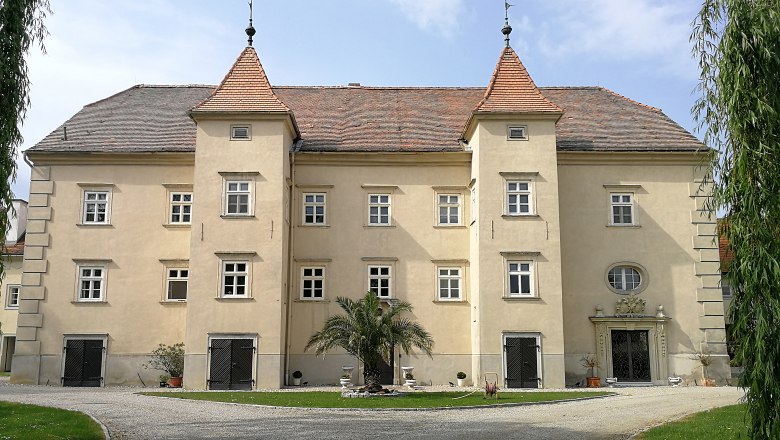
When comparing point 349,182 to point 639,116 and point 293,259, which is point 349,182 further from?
point 639,116

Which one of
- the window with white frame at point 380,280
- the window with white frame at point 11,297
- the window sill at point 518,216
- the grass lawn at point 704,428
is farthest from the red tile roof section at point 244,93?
the window with white frame at point 11,297

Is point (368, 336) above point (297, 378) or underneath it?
above

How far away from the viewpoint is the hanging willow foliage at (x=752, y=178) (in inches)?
390

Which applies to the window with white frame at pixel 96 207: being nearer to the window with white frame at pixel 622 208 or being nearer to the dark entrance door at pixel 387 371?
the dark entrance door at pixel 387 371

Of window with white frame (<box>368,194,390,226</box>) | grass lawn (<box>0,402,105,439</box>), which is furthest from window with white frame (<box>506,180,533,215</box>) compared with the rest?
grass lawn (<box>0,402,105,439</box>)

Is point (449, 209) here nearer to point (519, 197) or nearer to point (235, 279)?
point (519, 197)

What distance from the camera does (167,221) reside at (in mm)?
27844

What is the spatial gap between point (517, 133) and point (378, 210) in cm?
590

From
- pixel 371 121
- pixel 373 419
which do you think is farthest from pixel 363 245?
pixel 373 419

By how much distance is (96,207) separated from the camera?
27891 mm

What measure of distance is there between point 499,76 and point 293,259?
10330mm

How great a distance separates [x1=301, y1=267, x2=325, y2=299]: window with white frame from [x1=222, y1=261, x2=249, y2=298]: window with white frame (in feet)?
8.29

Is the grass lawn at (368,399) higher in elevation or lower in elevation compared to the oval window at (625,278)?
lower

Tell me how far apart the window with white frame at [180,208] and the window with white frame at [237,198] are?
246 centimetres
